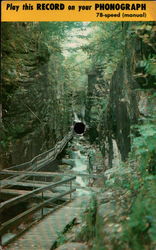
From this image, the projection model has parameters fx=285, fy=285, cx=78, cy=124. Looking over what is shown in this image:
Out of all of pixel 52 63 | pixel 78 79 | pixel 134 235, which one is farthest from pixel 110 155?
pixel 78 79

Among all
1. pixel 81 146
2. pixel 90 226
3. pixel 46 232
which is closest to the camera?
pixel 90 226

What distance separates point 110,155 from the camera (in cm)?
1150

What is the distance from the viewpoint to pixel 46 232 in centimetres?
654

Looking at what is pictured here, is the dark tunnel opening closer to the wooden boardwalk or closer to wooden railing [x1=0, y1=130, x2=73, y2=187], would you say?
wooden railing [x1=0, y1=130, x2=73, y2=187]

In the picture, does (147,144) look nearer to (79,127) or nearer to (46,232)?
(46,232)

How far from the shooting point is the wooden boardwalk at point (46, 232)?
19.2 feet

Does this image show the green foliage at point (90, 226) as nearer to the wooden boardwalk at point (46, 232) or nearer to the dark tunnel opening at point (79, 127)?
the wooden boardwalk at point (46, 232)

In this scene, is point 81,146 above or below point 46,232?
above

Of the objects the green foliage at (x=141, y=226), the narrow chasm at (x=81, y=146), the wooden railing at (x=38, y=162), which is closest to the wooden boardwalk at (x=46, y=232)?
the narrow chasm at (x=81, y=146)

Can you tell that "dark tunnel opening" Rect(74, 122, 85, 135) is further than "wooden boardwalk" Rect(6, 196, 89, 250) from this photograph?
A: Yes

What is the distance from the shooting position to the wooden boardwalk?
19.2 ft

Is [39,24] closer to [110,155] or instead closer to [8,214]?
[110,155]

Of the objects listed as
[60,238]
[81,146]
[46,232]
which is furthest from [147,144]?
[81,146]

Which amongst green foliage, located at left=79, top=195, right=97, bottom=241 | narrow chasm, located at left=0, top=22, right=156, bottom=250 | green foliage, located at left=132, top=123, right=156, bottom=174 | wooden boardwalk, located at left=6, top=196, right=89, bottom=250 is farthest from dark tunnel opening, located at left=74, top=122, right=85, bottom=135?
green foliage, located at left=132, top=123, right=156, bottom=174
